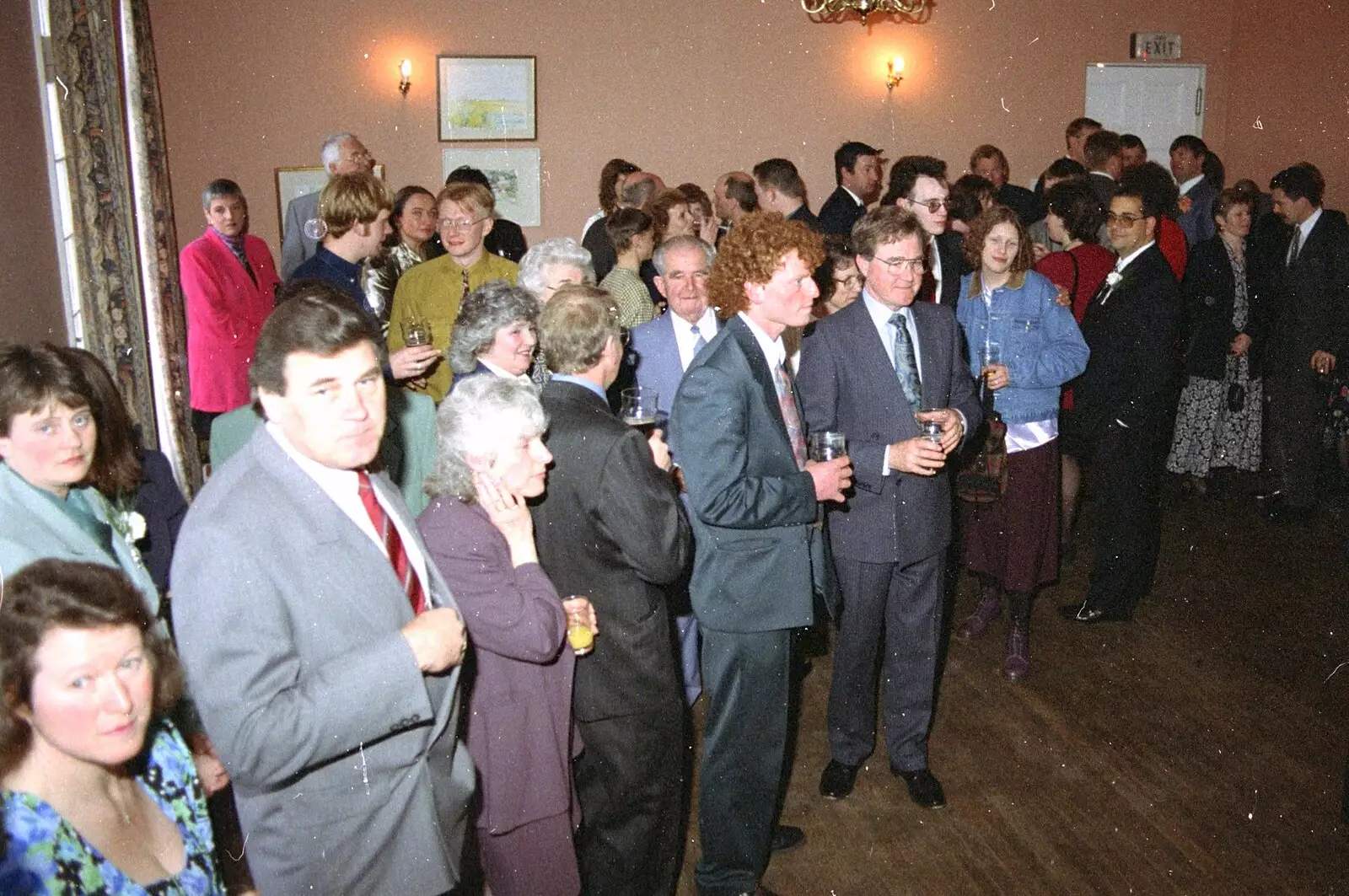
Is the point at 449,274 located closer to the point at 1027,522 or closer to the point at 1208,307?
the point at 1027,522

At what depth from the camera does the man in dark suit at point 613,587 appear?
2.52m

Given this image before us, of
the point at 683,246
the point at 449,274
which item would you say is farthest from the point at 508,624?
the point at 449,274

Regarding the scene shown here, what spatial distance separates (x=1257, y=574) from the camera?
5406 mm

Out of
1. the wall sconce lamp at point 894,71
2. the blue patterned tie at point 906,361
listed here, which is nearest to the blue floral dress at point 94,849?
the blue patterned tie at point 906,361

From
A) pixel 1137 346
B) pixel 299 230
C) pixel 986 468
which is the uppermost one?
pixel 299 230

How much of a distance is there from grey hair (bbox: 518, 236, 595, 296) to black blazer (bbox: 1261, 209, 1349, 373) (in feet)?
14.0

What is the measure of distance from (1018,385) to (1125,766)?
142cm

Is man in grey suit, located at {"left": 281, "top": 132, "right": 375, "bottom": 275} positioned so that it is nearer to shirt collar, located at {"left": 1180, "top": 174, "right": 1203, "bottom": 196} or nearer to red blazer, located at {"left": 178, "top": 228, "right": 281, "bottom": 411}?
red blazer, located at {"left": 178, "top": 228, "right": 281, "bottom": 411}

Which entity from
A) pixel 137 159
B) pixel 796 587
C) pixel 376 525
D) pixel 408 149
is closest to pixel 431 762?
pixel 376 525

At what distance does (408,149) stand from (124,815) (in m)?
8.50

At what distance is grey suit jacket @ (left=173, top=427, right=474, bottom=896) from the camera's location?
66.9 inches

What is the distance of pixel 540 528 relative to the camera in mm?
2602

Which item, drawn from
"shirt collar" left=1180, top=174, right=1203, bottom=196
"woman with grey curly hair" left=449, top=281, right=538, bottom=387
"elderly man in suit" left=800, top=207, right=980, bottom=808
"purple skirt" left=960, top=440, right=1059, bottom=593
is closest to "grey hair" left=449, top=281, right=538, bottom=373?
"woman with grey curly hair" left=449, top=281, right=538, bottom=387

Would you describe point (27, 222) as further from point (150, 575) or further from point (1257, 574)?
point (1257, 574)
